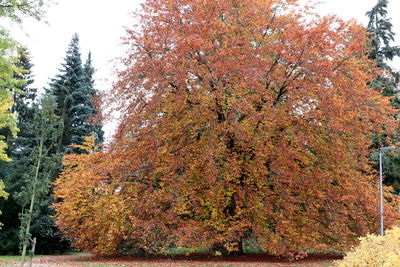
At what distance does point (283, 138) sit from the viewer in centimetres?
1528

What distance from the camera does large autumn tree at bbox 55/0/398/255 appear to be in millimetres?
14945

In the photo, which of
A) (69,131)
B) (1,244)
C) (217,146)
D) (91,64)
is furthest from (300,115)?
(91,64)

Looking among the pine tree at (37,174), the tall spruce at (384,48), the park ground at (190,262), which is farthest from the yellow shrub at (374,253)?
the tall spruce at (384,48)

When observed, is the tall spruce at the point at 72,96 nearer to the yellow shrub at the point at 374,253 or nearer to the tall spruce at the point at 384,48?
Answer: the tall spruce at the point at 384,48

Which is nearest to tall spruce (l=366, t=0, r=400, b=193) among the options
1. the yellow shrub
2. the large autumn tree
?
the large autumn tree

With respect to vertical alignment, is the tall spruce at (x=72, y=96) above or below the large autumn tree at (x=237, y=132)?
above

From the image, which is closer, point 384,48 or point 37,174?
point 37,174

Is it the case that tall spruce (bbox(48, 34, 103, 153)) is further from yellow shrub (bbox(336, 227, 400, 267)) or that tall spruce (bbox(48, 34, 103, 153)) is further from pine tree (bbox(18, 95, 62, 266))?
yellow shrub (bbox(336, 227, 400, 267))

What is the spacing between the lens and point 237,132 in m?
14.1

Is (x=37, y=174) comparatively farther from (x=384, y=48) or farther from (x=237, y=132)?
(x=384, y=48)

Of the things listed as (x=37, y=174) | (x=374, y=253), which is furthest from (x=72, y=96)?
(x=374, y=253)

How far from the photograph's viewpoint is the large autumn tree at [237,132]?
14.9m

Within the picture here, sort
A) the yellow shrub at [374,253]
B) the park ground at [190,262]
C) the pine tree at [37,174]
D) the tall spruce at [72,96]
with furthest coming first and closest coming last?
the tall spruce at [72,96] < the park ground at [190,262] < the pine tree at [37,174] < the yellow shrub at [374,253]

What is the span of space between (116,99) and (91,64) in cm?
2993
